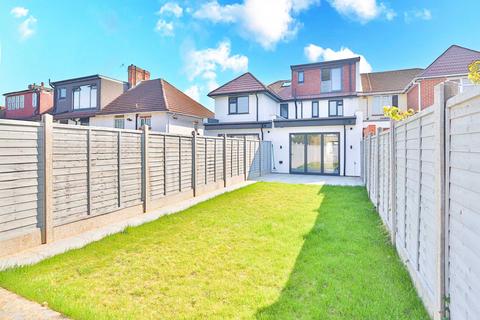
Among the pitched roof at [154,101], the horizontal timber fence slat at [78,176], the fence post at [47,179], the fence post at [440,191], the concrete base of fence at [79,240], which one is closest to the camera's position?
the fence post at [440,191]

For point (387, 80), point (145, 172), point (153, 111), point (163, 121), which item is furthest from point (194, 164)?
point (387, 80)

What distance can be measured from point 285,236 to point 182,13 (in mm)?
14222

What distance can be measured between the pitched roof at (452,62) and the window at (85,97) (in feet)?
74.6

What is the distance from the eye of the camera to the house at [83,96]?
2169 cm

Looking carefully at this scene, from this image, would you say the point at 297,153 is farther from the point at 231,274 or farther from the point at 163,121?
the point at 231,274

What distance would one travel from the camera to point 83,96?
22.5m

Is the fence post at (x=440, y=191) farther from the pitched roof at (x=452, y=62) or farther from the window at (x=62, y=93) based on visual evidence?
the window at (x=62, y=93)

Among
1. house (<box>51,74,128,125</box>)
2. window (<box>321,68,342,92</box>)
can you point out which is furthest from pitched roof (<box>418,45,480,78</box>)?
house (<box>51,74,128,125</box>)

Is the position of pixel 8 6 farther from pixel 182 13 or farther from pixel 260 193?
pixel 260 193

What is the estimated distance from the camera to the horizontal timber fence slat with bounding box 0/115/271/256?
14.9 feet

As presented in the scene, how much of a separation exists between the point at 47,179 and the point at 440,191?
5.57 metres

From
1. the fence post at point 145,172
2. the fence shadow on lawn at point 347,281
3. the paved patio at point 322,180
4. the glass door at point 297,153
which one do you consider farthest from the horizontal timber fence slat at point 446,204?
the glass door at point 297,153

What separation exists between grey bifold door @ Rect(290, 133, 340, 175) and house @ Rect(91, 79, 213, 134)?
6884mm

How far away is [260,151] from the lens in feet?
54.3
